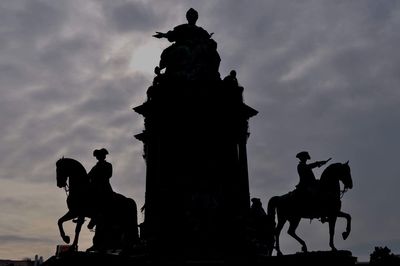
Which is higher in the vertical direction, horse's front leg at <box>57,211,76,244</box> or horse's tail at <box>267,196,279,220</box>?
horse's tail at <box>267,196,279,220</box>

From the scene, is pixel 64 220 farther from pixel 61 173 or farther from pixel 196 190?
pixel 196 190

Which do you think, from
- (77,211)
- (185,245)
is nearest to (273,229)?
(185,245)

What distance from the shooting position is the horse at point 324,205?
53.1ft

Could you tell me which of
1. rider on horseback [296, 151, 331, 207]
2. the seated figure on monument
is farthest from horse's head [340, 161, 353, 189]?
the seated figure on monument

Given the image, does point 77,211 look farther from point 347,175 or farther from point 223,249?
point 347,175

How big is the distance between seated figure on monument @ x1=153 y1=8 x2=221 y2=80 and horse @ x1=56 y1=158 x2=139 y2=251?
4995 mm

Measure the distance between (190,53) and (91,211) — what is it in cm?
693

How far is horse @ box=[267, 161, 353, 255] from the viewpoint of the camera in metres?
16.2

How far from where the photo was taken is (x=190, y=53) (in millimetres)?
19844

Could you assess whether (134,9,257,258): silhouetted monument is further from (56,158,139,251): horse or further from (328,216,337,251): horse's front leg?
(328,216,337,251): horse's front leg

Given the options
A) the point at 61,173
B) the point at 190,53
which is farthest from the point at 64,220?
the point at 190,53

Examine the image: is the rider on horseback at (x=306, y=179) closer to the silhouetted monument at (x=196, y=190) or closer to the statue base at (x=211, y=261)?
the silhouetted monument at (x=196, y=190)

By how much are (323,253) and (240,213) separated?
11.7 ft

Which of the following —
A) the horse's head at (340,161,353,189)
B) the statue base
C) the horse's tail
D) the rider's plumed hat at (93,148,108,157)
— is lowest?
the statue base
